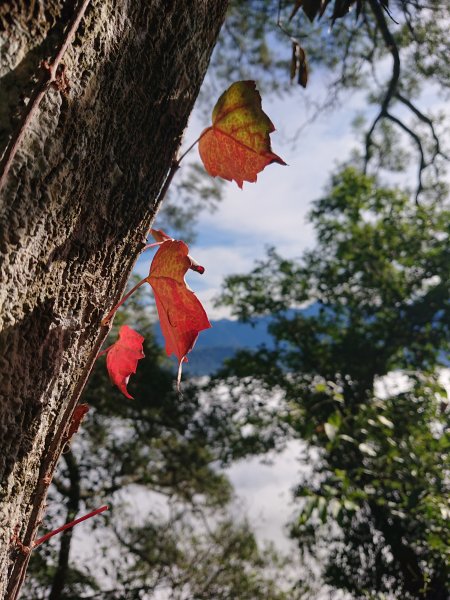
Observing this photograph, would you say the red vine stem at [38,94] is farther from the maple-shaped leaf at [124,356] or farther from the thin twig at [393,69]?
the thin twig at [393,69]

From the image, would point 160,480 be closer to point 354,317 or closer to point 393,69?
point 354,317

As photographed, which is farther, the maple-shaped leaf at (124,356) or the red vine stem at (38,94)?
the maple-shaped leaf at (124,356)

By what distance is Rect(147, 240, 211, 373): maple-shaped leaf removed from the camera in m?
0.37

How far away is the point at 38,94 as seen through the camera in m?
0.27

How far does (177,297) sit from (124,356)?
0.38 ft

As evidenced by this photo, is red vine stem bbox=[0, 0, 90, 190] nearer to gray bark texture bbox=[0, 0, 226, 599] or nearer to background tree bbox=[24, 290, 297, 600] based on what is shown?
gray bark texture bbox=[0, 0, 226, 599]

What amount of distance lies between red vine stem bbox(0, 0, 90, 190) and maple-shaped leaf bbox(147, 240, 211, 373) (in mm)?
135

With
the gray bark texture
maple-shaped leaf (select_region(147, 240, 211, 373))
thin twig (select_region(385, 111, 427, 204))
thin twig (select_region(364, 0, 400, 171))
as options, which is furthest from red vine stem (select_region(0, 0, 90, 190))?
thin twig (select_region(385, 111, 427, 204))

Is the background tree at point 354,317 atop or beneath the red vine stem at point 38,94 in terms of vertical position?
atop

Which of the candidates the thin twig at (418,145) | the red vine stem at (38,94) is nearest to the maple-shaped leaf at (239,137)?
the red vine stem at (38,94)

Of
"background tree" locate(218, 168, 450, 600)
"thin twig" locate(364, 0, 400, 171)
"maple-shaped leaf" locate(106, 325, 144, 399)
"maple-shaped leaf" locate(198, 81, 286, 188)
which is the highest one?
"thin twig" locate(364, 0, 400, 171)

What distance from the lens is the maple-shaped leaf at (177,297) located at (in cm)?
37

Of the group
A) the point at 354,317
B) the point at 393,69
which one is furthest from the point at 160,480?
the point at 393,69

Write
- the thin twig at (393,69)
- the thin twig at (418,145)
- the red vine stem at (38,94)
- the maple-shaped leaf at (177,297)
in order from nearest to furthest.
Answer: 1. the red vine stem at (38,94)
2. the maple-shaped leaf at (177,297)
3. the thin twig at (393,69)
4. the thin twig at (418,145)
